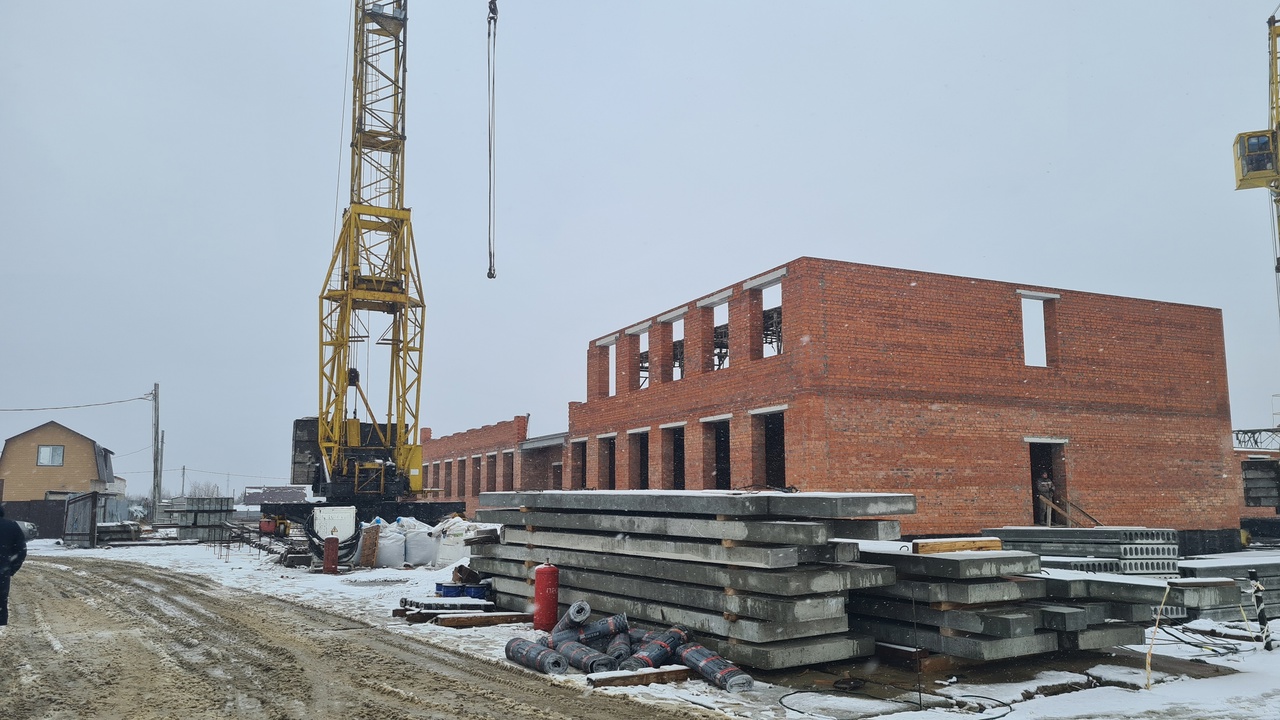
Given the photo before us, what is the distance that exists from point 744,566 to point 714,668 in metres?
0.93

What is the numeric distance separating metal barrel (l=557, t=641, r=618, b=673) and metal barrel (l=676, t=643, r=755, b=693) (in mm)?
654

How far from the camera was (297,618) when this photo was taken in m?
11.3

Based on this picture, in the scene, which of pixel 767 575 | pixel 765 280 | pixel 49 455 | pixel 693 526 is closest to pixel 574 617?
pixel 693 526

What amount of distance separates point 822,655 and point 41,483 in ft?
158

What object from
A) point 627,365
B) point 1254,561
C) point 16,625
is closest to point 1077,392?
point 1254,561

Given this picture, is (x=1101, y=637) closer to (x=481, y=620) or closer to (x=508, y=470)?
(x=481, y=620)

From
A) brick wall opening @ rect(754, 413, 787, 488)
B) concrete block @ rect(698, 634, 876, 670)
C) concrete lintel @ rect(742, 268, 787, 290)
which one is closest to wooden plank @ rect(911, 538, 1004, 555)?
concrete block @ rect(698, 634, 876, 670)

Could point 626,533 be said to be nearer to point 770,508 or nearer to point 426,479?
point 770,508

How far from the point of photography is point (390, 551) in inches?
747

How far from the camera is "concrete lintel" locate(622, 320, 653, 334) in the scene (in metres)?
21.1

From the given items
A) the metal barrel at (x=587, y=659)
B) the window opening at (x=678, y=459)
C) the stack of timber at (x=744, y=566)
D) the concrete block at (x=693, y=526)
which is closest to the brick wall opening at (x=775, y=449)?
the window opening at (x=678, y=459)

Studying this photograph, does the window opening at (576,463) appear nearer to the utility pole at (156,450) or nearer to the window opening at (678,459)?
the window opening at (678,459)

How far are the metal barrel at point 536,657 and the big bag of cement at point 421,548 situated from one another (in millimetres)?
11443

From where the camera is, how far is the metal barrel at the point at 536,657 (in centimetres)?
780
